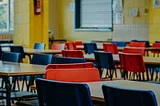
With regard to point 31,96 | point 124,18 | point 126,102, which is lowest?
point 31,96

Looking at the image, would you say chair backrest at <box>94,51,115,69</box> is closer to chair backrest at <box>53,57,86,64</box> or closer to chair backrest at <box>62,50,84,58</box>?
chair backrest at <box>62,50,84,58</box>

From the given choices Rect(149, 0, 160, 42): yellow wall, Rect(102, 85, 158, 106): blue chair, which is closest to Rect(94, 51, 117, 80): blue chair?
Rect(102, 85, 158, 106): blue chair

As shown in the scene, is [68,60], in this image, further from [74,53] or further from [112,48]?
[112,48]

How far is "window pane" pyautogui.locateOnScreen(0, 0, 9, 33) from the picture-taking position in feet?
42.6

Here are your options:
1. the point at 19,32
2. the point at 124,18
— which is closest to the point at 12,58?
the point at 19,32

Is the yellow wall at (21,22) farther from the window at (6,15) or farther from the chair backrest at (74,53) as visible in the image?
the chair backrest at (74,53)

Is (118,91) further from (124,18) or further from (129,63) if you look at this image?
(124,18)

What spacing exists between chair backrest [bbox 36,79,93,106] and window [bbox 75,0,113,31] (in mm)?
10859

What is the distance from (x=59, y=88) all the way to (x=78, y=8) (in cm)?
1224

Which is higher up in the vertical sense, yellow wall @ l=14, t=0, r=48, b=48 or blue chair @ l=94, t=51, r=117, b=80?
yellow wall @ l=14, t=0, r=48, b=48

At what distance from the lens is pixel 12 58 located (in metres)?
5.30

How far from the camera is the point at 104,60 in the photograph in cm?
580

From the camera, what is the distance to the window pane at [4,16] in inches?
511

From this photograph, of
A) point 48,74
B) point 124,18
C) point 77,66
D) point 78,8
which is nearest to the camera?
point 48,74
